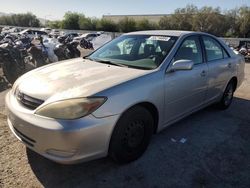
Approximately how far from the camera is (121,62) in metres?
3.99

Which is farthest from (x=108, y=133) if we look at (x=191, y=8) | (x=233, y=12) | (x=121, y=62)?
(x=191, y=8)

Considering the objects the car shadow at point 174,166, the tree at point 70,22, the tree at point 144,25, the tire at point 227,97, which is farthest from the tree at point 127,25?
the car shadow at point 174,166

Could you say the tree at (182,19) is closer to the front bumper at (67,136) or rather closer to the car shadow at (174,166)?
the car shadow at (174,166)

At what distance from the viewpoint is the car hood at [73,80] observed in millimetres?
3000

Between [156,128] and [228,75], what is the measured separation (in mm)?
2264

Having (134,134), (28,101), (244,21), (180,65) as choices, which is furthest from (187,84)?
(244,21)

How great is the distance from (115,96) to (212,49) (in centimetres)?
268

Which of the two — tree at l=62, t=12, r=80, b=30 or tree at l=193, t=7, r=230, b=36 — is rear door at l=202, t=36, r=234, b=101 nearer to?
tree at l=193, t=7, r=230, b=36

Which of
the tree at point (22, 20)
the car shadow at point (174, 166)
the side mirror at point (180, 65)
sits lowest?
the tree at point (22, 20)

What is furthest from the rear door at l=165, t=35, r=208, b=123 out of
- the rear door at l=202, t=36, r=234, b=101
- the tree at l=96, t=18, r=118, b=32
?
the tree at l=96, t=18, r=118, b=32

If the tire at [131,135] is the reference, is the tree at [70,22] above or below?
below

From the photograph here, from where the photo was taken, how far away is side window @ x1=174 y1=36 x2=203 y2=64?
4.11 metres

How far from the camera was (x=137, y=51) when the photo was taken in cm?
421

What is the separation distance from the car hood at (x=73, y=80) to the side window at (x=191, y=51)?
2.61ft
